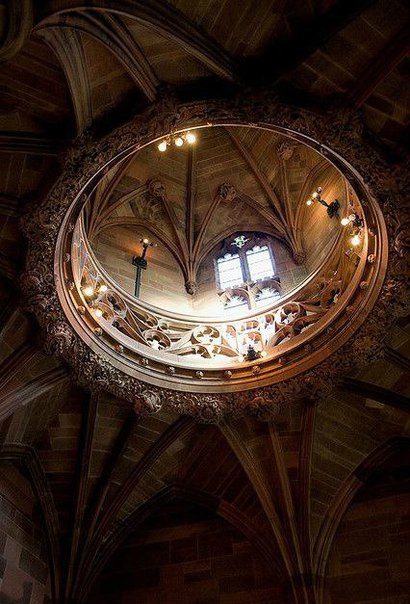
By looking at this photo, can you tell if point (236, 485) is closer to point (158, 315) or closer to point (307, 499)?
point (307, 499)

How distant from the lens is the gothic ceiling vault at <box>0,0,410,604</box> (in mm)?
8047

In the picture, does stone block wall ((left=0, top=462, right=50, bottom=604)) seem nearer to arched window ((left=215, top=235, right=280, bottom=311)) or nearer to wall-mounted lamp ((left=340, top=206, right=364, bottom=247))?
arched window ((left=215, top=235, right=280, bottom=311))

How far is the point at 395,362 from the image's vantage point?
10.3 metres

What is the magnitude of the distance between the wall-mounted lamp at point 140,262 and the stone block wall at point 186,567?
4.60 metres

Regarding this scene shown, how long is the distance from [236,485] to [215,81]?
746 cm

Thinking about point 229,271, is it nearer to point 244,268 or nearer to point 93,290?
point 244,268

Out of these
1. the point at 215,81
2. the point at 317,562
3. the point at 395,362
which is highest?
the point at 215,81

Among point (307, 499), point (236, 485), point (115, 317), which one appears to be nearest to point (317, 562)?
point (307, 499)

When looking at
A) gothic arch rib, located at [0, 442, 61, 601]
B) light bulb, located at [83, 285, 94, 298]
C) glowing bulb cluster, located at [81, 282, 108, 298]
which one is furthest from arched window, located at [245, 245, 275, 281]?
gothic arch rib, located at [0, 442, 61, 601]

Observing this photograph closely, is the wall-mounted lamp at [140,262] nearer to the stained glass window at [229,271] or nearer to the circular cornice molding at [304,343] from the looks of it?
the stained glass window at [229,271]

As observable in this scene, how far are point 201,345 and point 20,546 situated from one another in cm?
476

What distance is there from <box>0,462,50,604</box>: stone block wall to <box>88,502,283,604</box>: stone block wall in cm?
132

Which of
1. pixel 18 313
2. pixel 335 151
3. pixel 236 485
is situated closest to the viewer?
pixel 335 151

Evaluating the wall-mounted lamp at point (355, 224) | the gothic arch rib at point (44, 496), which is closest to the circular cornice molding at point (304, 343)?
the wall-mounted lamp at point (355, 224)
